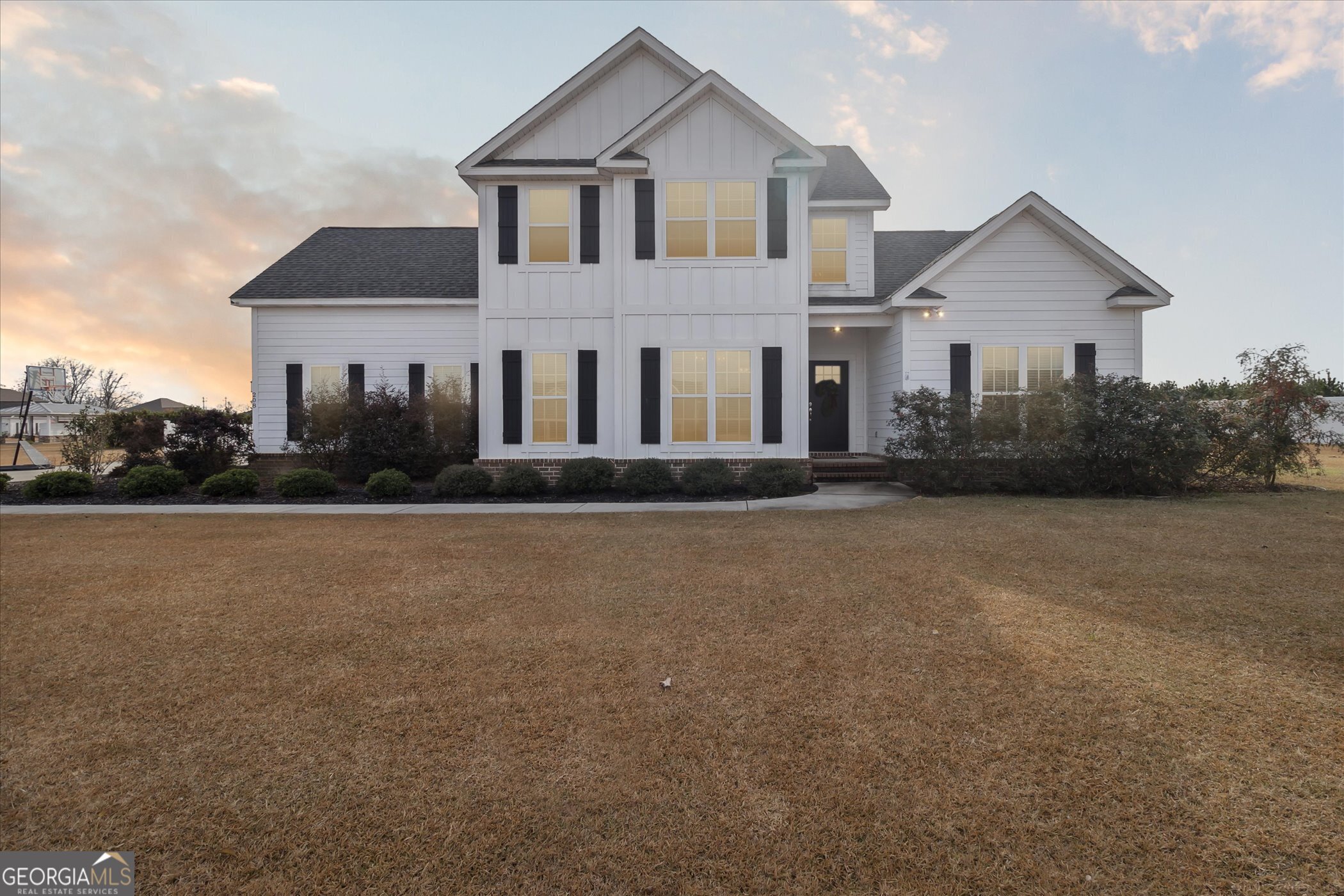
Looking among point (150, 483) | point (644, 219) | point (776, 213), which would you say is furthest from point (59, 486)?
point (776, 213)

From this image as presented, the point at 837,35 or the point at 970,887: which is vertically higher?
the point at 837,35

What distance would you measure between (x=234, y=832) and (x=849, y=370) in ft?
51.4

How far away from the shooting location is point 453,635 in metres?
4.52

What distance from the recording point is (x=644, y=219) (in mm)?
13109

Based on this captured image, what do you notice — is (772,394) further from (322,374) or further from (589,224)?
(322,374)

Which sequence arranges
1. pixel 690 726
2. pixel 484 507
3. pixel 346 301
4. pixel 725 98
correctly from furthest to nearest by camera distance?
pixel 346 301 < pixel 725 98 < pixel 484 507 < pixel 690 726

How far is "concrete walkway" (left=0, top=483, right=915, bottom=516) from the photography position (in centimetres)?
1048

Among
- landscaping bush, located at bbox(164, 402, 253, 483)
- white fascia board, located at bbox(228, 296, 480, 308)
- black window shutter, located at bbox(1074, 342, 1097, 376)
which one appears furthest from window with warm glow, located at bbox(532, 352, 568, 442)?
black window shutter, located at bbox(1074, 342, 1097, 376)

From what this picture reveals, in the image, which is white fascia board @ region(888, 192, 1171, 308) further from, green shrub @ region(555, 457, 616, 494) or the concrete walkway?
green shrub @ region(555, 457, 616, 494)

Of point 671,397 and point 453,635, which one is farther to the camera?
point 671,397

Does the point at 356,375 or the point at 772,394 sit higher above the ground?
the point at 356,375

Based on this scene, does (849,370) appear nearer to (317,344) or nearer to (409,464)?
(409,464)

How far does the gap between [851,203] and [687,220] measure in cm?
460

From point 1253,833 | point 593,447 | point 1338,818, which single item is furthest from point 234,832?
point 593,447
